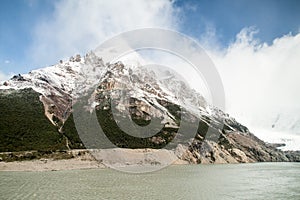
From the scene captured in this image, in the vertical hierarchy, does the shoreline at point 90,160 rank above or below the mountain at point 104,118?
below

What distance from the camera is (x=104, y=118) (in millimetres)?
116875

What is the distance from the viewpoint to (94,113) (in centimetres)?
11888

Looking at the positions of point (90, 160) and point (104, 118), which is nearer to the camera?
point (90, 160)

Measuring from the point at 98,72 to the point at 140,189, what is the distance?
148076 millimetres

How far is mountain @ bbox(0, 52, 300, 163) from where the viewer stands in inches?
3752

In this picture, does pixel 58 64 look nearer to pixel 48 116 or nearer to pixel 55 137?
pixel 48 116

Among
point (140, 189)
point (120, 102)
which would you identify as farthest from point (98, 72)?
point (140, 189)

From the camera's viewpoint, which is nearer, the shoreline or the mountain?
the shoreline

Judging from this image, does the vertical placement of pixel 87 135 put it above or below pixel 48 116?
below

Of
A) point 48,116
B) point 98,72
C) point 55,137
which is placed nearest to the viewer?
point 55,137

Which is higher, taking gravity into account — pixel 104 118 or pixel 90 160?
pixel 104 118

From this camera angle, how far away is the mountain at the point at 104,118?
9531cm

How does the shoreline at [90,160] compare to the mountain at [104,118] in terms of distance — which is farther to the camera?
the mountain at [104,118]

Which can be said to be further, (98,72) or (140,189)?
(98,72)
